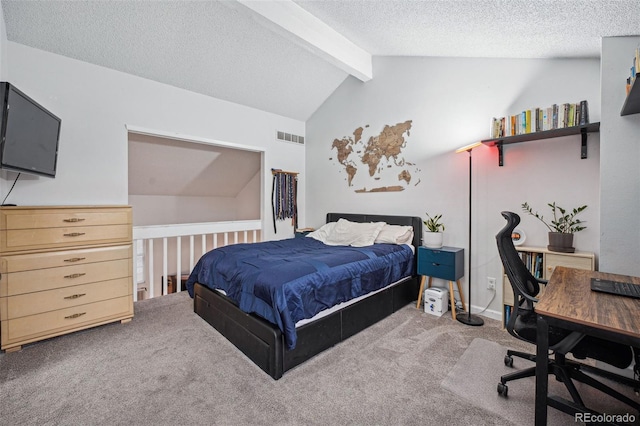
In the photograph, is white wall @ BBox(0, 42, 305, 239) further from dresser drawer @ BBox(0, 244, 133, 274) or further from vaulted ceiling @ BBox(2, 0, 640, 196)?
dresser drawer @ BBox(0, 244, 133, 274)

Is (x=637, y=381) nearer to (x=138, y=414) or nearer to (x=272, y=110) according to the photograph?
(x=138, y=414)

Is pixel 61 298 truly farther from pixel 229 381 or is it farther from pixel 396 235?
pixel 396 235

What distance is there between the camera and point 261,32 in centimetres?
334

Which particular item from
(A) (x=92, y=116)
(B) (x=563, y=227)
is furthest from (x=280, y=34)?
(B) (x=563, y=227)

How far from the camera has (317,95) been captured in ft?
15.4

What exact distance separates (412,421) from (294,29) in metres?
3.47

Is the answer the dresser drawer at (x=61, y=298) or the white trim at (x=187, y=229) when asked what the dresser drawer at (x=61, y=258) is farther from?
the white trim at (x=187, y=229)

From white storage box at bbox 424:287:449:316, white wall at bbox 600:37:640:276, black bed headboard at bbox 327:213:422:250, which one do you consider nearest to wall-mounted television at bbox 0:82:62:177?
black bed headboard at bbox 327:213:422:250

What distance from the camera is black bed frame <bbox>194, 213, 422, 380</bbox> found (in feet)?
6.51

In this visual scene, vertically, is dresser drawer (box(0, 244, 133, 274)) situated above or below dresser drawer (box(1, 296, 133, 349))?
above

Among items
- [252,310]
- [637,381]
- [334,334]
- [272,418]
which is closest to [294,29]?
[252,310]

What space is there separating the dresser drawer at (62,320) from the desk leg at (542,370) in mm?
3380

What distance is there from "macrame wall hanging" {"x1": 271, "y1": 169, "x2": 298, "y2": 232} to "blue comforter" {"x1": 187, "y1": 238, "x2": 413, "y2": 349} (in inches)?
60.1

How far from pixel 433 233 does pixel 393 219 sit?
0.69m
